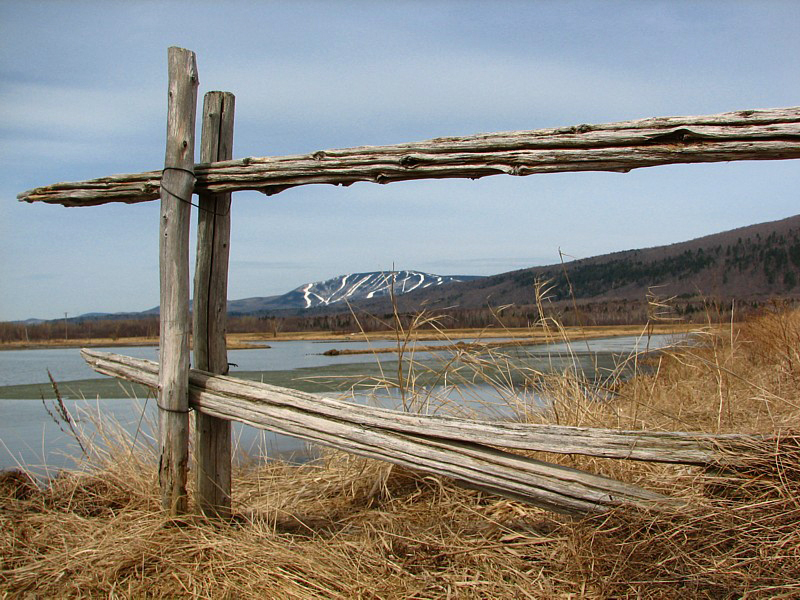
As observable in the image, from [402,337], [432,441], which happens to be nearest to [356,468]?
[402,337]

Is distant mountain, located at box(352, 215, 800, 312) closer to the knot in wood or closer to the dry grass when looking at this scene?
the dry grass

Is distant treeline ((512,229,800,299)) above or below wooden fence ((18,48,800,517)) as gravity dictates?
above

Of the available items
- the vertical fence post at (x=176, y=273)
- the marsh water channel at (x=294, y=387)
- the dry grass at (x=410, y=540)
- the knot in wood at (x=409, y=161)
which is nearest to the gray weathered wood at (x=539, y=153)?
the knot in wood at (x=409, y=161)

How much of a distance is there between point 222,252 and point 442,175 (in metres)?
1.29

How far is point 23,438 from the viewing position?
21.9 ft

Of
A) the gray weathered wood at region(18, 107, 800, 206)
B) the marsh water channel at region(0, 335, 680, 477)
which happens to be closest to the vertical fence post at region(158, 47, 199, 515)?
the gray weathered wood at region(18, 107, 800, 206)

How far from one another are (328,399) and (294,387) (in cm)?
651

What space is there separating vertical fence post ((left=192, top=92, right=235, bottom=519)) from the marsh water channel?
19.4 inches

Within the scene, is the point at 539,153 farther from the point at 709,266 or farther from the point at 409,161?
the point at 709,266

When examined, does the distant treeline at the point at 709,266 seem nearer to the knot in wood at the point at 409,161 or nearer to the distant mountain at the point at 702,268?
the distant mountain at the point at 702,268

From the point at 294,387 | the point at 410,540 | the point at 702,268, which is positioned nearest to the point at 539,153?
the point at 410,540

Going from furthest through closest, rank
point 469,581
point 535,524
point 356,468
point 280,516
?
point 356,468
point 280,516
point 535,524
point 469,581

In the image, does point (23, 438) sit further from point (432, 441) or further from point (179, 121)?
point (432, 441)

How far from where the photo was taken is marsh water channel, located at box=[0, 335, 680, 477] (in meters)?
4.07
